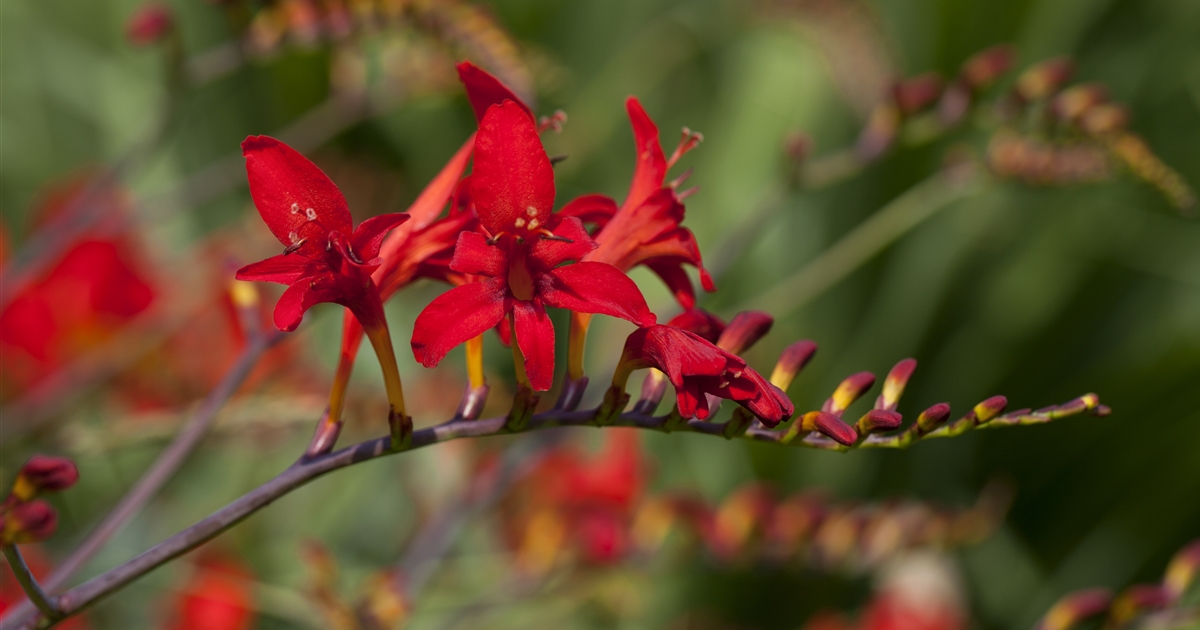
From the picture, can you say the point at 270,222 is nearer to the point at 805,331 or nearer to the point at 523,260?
the point at 523,260

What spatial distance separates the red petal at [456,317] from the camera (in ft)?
0.89

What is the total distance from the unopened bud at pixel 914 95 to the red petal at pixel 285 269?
44 cm

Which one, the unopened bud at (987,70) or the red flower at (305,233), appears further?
the unopened bud at (987,70)

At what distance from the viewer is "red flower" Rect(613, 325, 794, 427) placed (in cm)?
27

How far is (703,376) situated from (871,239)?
1.73ft

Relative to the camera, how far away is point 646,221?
1.09 ft

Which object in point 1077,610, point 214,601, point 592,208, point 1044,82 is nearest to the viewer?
point 592,208

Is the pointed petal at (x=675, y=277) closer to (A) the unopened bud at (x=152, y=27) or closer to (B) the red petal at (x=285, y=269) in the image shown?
(B) the red petal at (x=285, y=269)

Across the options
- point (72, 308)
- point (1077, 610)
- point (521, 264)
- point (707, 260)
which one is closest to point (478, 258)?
point (521, 264)

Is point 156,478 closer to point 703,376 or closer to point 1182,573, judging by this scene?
point 703,376

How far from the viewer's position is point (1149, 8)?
116 cm

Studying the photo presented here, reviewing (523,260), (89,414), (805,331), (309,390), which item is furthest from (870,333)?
(523,260)

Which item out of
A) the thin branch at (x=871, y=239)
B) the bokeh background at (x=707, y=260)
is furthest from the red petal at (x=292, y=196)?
the thin branch at (x=871, y=239)

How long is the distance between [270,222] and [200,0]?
3.83 feet
